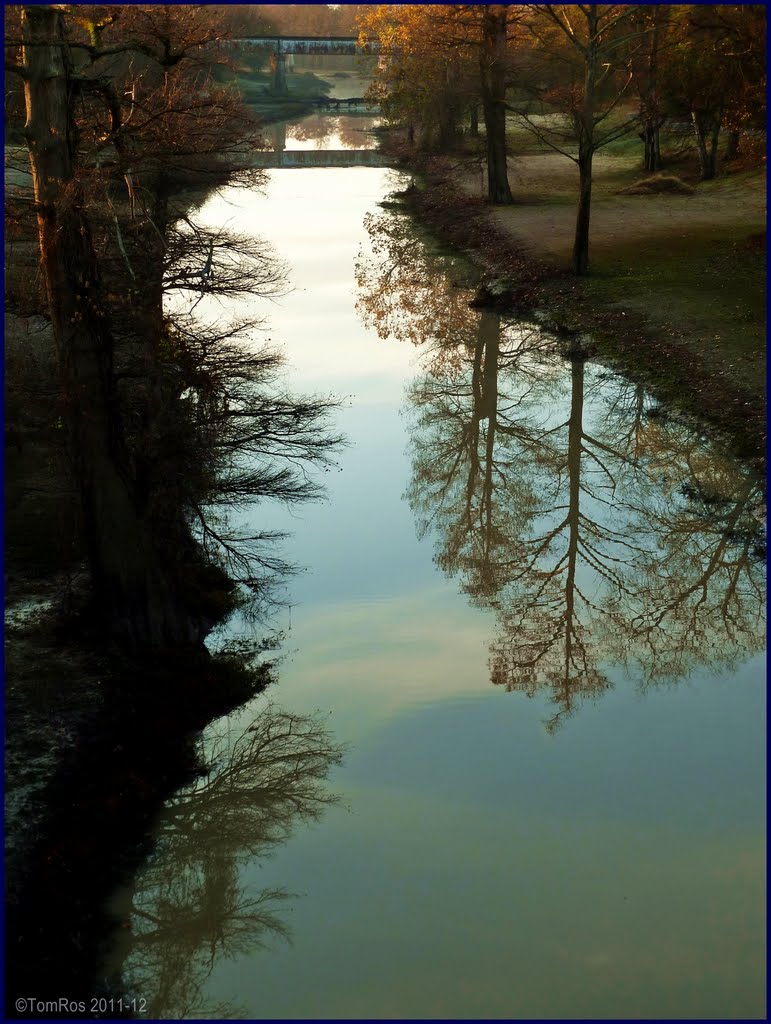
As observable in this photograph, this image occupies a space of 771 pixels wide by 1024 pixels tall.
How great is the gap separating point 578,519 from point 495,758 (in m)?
6.56

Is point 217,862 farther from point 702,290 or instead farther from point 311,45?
point 311,45

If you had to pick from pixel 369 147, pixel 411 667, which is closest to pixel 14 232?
pixel 411 667

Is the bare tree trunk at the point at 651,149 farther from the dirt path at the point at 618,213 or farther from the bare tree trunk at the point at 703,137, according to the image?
the bare tree trunk at the point at 703,137

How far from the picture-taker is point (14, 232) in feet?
44.4

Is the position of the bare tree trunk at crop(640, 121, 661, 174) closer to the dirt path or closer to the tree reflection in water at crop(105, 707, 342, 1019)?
the dirt path

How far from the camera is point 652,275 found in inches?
1101

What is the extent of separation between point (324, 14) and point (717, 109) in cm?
9018

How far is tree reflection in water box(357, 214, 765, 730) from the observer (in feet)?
45.8

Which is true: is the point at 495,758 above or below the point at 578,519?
below

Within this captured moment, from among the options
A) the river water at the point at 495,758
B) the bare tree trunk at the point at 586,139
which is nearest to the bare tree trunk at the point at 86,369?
the river water at the point at 495,758

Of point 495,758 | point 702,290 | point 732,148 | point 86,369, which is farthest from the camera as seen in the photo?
point 732,148

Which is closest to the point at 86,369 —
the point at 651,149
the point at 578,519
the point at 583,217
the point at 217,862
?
the point at 217,862

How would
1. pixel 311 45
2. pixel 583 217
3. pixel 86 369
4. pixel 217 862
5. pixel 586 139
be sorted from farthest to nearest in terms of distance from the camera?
pixel 311 45
pixel 583 217
pixel 586 139
pixel 86 369
pixel 217 862

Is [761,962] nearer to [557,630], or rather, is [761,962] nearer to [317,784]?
[317,784]
